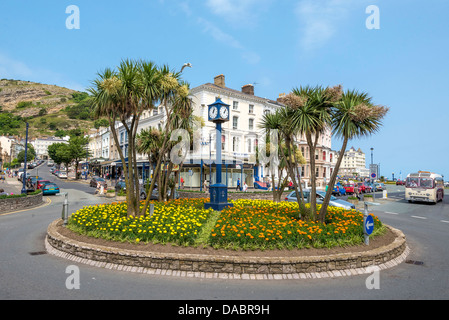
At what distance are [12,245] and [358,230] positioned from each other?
450 inches

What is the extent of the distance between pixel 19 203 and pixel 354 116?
829 inches

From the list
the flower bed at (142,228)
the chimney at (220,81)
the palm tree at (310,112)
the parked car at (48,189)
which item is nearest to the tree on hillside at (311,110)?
the palm tree at (310,112)

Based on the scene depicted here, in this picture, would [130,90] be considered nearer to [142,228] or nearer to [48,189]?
[142,228]

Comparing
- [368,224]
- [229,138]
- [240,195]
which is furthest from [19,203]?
[229,138]

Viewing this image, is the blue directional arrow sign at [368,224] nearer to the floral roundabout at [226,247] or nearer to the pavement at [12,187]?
the floral roundabout at [226,247]

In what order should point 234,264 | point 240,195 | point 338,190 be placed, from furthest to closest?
1. point 338,190
2. point 240,195
3. point 234,264

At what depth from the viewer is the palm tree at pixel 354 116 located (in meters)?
9.88

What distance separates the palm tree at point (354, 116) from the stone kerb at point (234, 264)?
10.8ft

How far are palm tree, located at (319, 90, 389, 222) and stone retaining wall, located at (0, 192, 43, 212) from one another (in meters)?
18.9

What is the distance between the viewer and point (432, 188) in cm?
2862

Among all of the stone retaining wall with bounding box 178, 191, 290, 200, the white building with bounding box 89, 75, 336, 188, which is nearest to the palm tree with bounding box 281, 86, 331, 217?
the stone retaining wall with bounding box 178, 191, 290, 200

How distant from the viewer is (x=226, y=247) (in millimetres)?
8023
